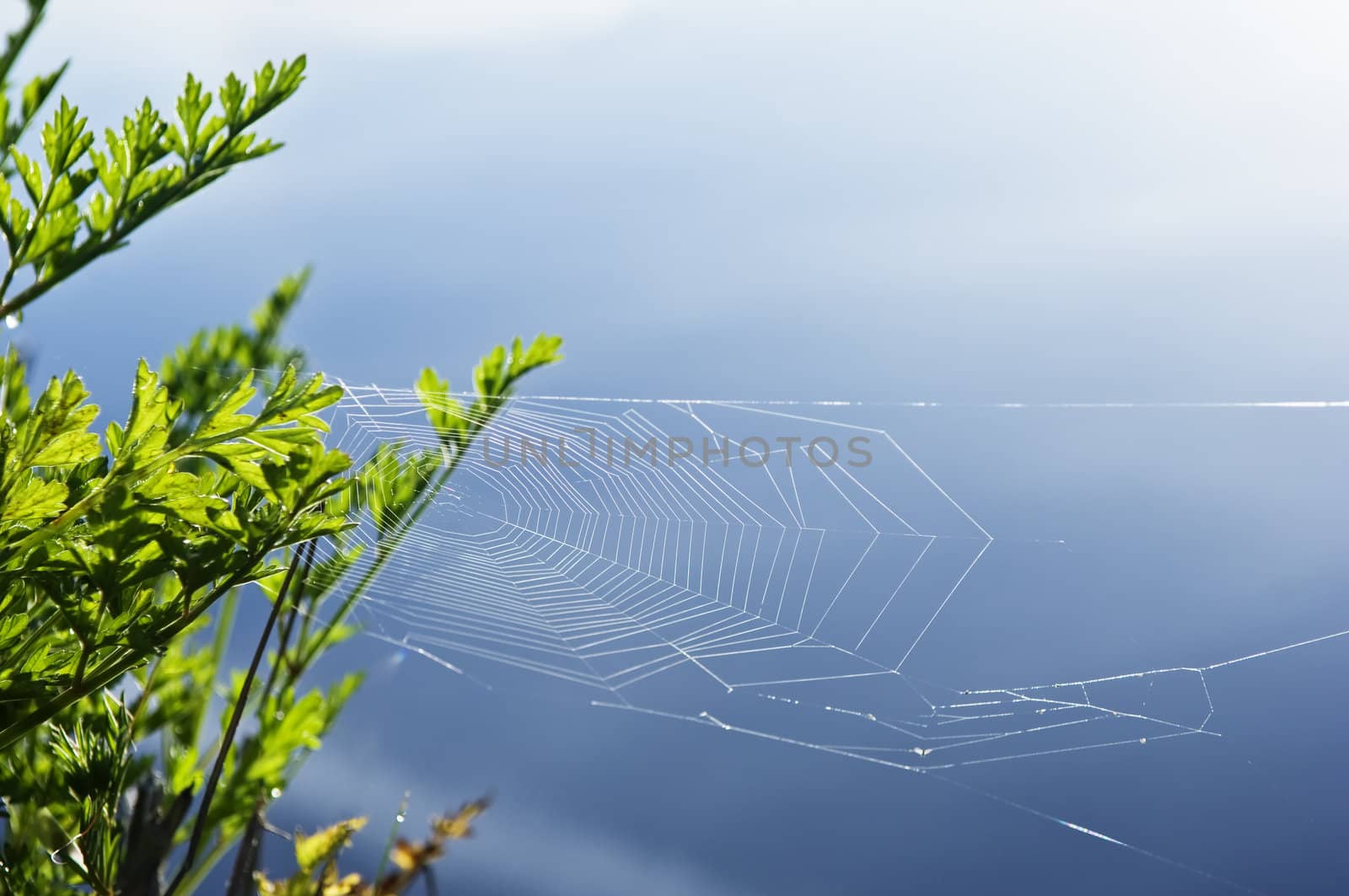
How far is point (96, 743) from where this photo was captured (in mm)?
977

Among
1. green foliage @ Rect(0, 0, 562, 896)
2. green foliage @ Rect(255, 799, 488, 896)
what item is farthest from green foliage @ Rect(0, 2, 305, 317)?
green foliage @ Rect(255, 799, 488, 896)

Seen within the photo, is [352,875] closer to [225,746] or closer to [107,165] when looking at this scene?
[225,746]

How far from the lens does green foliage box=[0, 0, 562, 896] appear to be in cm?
79

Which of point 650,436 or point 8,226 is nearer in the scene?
point 8,226

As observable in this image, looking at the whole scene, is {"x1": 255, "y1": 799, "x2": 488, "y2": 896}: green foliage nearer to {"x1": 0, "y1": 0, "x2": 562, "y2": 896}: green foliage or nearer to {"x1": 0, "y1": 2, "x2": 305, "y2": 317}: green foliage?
{"x1": 0, "y1": 0, "x2": 562, "y2": 896}: green foliage

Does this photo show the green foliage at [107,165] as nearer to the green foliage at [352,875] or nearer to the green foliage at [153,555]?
the green foliage at [153,555]

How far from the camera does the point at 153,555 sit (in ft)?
2.73

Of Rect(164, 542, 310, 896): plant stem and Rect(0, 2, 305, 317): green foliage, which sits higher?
Rect(0, 2, 305, 317): green foliage

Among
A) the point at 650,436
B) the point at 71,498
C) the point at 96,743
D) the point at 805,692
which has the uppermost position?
the point at 650,436

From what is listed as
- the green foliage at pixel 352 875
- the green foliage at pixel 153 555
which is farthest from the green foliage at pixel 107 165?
the green foliage at pixel 352 875

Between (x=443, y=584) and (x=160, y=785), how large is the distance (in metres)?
0.48

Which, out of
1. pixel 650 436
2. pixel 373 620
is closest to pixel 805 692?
pixel 650 436

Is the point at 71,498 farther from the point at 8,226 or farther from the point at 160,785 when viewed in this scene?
the point at 160,785

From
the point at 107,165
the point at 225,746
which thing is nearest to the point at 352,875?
the point at 225,746
